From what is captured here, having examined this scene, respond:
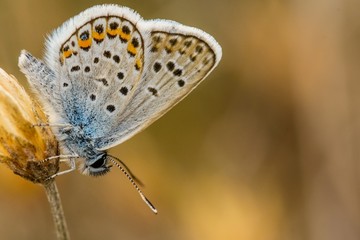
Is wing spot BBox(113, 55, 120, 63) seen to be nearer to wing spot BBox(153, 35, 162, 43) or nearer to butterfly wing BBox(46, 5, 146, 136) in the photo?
butterfly wing BBox(46, 5, 146, 136)

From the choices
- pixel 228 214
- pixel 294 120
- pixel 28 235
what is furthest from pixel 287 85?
pixel 28 235

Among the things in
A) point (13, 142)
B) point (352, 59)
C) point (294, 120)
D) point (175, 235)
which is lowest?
point (175, 235)

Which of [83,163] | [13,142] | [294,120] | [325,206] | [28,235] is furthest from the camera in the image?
[294,120]

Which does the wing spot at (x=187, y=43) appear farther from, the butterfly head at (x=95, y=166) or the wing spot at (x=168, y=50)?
the butterfly head at (x=95, y=166)

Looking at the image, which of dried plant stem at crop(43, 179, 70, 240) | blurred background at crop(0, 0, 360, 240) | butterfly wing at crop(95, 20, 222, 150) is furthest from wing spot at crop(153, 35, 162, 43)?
blurred background at crop(0, 0, 360, 240)

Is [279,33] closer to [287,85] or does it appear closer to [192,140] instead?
[287,85]

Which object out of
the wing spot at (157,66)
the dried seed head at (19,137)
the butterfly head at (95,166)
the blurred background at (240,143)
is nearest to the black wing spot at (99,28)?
the wing spot at (157,66)

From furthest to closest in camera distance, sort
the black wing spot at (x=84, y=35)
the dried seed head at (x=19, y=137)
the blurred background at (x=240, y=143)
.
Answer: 1. the blurred background at (x=240, y=143)
2. the black wing spot at (x=84, y=35)
3. the dried seed head at (x=19, y=137)
